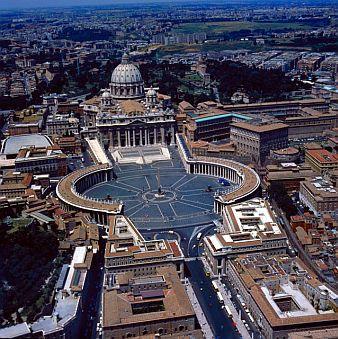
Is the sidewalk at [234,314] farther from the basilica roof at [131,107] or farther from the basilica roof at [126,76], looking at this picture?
the basilica roof at [126,76]

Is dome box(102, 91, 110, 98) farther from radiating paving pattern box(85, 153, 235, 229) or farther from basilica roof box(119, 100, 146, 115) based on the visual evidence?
radiating paving pattern box(85, 153, 235, 229)

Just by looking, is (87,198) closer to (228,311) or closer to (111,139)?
(228,311)

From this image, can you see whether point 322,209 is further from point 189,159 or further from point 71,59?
point 71,59

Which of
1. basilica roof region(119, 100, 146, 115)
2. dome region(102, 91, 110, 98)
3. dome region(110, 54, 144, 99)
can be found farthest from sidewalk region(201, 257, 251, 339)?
dome region(110, 54, 144, 99)

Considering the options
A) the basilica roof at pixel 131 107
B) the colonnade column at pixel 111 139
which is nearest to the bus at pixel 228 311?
the colonnade column at pixel 111 139

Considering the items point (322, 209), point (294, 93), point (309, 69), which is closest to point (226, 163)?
point (322, 209)

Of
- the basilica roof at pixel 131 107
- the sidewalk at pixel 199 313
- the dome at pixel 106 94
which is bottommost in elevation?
the sidewalk at pixel 199 313

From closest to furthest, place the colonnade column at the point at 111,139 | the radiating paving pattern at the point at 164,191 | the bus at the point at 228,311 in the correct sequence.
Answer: the bus at the point at 228,311 → the radiating paving pattern at the point at 164,191 → the colonnade column at the point at 111,139
